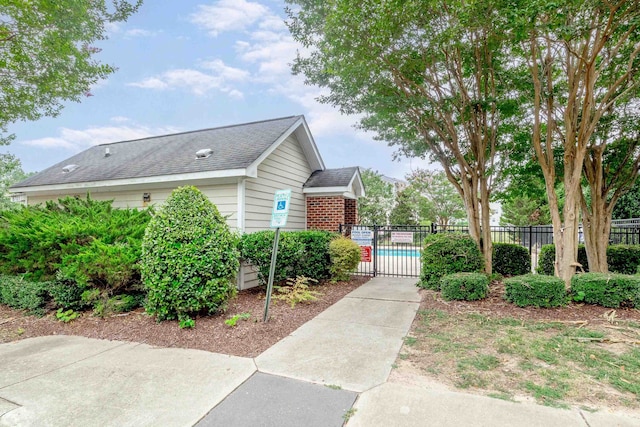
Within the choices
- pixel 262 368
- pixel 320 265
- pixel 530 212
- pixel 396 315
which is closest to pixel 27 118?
pixel 320 265

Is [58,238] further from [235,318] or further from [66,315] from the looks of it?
[235,318]

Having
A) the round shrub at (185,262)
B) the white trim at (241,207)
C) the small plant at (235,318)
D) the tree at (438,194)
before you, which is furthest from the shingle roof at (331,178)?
the tree at (438,194)

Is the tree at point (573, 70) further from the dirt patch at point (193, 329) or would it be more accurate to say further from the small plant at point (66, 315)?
the small plant at point (66, 315)

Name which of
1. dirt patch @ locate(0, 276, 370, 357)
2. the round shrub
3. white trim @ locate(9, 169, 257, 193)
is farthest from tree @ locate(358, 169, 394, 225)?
the round shrub

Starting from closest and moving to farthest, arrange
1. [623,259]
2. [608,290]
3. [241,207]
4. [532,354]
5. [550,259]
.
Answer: [532,354]
[608,290]
[241,207]
[623,259]
[550,259]

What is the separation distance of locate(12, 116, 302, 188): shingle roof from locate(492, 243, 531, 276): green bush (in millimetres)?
6540

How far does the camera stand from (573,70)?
576cm

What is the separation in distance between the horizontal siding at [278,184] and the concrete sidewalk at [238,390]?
386 cm

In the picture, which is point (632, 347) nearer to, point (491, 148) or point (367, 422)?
point (367, 422)

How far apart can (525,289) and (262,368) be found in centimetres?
465

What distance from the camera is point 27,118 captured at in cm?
892

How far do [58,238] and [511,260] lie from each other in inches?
389

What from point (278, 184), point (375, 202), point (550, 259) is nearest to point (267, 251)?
point (278, 184)

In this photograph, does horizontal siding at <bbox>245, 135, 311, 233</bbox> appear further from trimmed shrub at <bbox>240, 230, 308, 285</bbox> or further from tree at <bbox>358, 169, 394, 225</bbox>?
tree at <bbox>358, 169, 394, 225</bbox>
